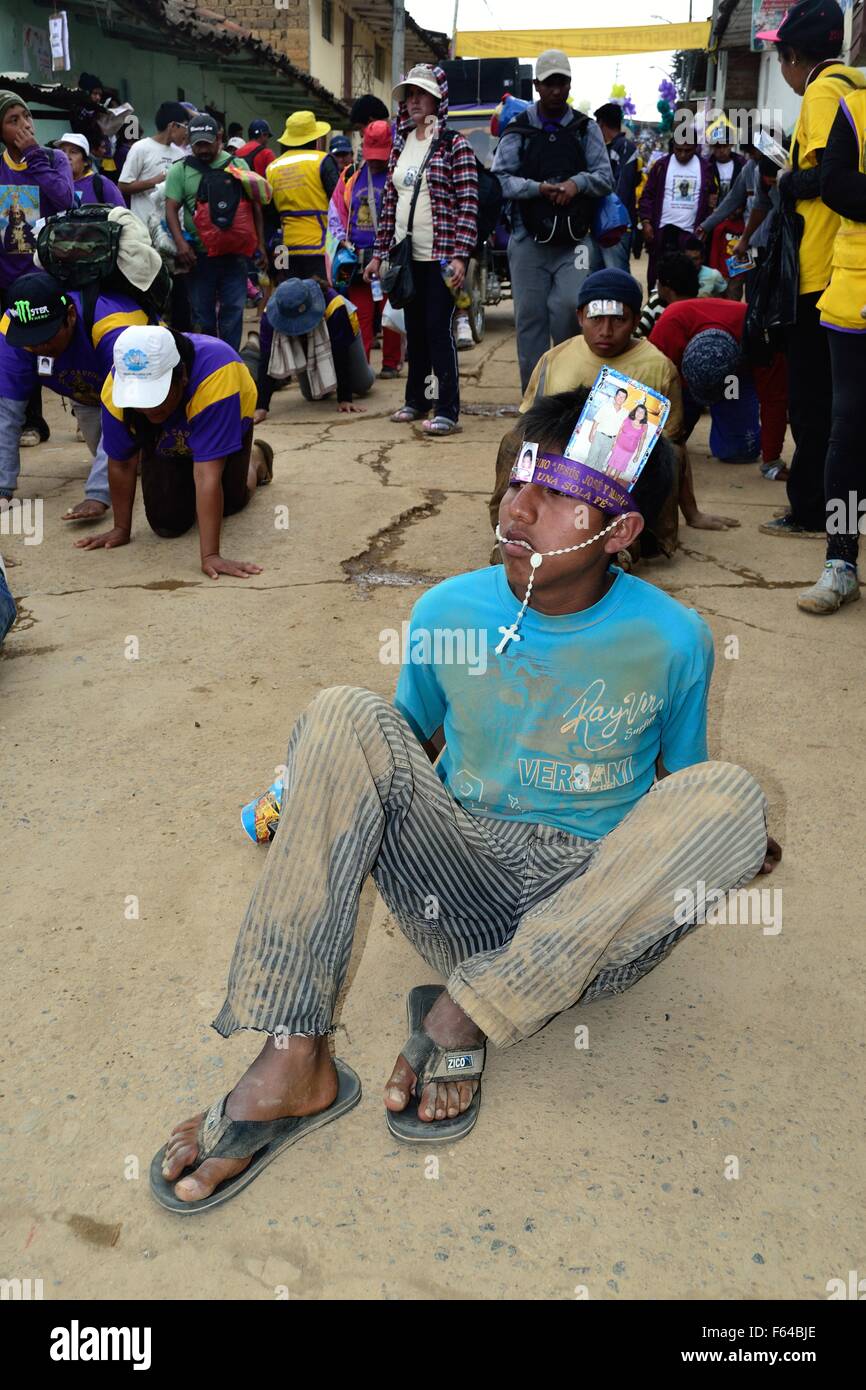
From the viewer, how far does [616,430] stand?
5.62 ft

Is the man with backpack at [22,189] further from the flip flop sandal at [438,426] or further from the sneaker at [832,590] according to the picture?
the sneaker at [832,590]

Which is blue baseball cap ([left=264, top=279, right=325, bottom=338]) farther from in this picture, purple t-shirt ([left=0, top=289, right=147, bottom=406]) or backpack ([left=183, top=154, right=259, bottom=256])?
purple t-shirt ([left=0, top=289, right=147, bottom=406])

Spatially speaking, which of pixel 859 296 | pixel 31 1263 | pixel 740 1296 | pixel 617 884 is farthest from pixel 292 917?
pixel 859 296

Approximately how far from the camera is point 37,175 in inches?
211

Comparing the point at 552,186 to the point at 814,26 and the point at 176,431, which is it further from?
the point at 176,431

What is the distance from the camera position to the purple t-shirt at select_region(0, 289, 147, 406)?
4.45 m

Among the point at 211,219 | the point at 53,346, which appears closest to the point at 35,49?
the point at 211,219

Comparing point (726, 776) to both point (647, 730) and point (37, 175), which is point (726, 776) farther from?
point (37, 175)

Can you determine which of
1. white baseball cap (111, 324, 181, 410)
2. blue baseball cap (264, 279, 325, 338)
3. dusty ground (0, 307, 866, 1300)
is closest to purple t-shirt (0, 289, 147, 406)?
white baseball cap (111, 324, 181, 410)

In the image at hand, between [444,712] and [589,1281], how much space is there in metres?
0.86

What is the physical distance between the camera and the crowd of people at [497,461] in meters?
1.57

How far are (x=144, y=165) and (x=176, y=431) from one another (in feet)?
13.6

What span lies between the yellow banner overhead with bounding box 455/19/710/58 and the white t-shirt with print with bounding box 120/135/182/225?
2072 centimetres

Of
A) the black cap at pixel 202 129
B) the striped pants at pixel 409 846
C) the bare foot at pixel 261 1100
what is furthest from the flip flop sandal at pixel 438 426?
the bare foot at pixel 261 1100
